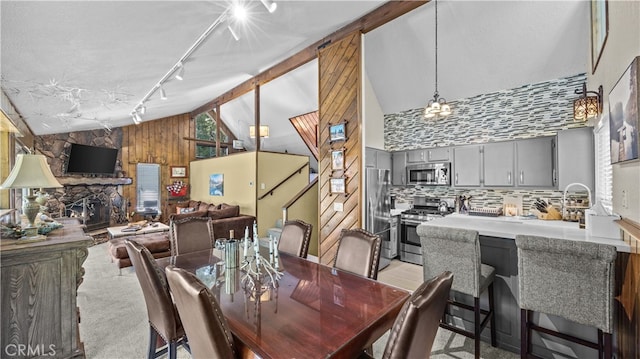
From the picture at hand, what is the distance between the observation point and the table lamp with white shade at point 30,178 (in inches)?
77.8

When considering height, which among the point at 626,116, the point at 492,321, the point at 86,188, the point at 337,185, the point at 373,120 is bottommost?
the point at 492,321

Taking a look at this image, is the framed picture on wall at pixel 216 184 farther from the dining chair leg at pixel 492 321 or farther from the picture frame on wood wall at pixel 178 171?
the dining chair leg at pixel 492 321

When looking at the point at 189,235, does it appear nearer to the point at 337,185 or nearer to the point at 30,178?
the point at 30,178

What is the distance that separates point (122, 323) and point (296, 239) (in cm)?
199

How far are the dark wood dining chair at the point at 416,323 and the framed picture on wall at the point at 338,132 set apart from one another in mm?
2816

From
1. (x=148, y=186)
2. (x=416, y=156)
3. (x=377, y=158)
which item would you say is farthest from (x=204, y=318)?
(x=148, y=186)

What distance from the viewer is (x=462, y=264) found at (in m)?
2.04

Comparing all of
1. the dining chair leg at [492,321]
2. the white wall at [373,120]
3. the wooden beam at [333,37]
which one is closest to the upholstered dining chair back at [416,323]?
the dining chair leg at [492,321]

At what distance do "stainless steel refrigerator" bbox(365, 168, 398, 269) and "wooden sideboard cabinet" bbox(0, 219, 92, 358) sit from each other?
3108 millimetres

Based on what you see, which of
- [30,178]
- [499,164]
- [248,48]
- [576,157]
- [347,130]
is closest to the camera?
[30,178]

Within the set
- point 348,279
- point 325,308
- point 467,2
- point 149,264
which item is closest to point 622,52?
point 467,2

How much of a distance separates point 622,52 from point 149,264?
11.1ft

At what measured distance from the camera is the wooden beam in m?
3.13

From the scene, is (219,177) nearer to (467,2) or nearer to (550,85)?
(467,2)
